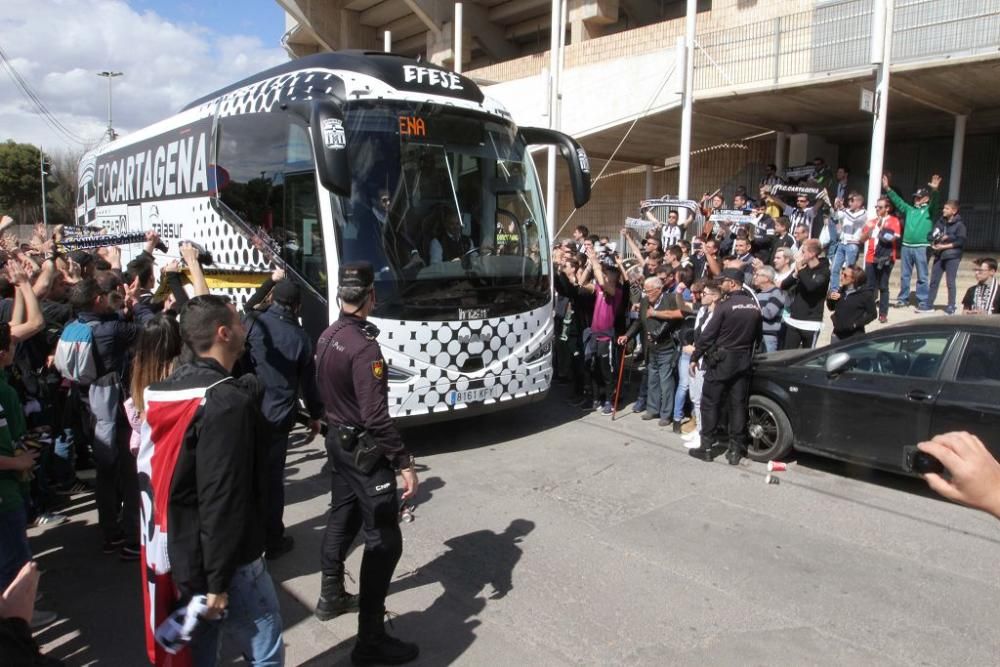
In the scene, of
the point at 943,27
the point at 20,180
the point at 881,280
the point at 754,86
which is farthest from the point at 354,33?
the point at 20,180

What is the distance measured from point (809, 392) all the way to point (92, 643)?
6.02 m

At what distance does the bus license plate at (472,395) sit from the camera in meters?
6.95

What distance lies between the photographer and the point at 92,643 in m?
3.88

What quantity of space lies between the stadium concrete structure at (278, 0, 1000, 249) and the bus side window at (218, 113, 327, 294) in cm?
687

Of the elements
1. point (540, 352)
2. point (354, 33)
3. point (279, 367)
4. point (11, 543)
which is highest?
point (354, 33)

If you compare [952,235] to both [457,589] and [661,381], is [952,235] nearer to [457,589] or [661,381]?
[661,381]

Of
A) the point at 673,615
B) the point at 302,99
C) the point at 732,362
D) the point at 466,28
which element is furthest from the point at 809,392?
the point at 466,28

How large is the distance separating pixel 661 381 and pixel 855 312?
7.37ft

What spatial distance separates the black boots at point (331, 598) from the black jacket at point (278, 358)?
46.3 inches

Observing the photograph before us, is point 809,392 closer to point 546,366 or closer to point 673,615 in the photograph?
point 546,366

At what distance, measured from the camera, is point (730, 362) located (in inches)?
270

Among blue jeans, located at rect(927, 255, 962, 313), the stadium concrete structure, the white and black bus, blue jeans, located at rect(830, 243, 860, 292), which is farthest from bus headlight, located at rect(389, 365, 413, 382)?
blue jeans, located at rect(927, 255, 962, 313)

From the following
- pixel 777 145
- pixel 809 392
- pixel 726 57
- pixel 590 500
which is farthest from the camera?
pixel 777 145

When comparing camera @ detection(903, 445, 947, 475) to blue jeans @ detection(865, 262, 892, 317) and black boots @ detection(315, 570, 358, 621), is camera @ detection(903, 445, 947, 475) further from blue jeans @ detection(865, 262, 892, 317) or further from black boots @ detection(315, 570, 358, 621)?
blue jeans @ detection(865, 262, 892, 317)
